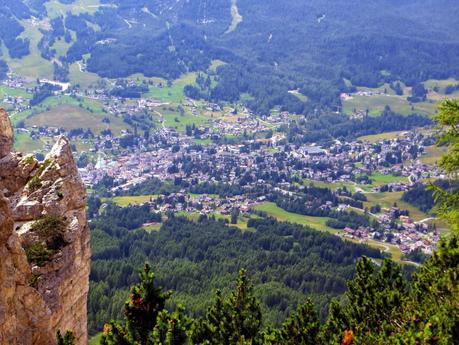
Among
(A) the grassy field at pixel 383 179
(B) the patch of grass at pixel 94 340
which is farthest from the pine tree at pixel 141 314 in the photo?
(A) the grassy field at pixel 383 179

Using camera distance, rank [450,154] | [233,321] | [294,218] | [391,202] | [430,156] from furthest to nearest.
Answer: [430,156]
[391,202]
[294,218]
[233,321]
[450,154]

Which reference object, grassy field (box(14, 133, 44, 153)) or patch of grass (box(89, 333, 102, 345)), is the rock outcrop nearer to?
patch of grass (box(89, 333, 102, 345))

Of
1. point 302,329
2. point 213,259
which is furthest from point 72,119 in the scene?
point 302,329

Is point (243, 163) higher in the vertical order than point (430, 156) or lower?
lower

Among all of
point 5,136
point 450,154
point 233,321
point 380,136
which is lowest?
point 380,136

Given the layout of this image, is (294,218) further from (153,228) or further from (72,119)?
(72,119)

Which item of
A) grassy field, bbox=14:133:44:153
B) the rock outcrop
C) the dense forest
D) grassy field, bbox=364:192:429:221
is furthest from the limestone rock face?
grassy field, bbox=14:133:44:153

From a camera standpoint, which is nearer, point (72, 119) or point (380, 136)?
point (72, 119)
